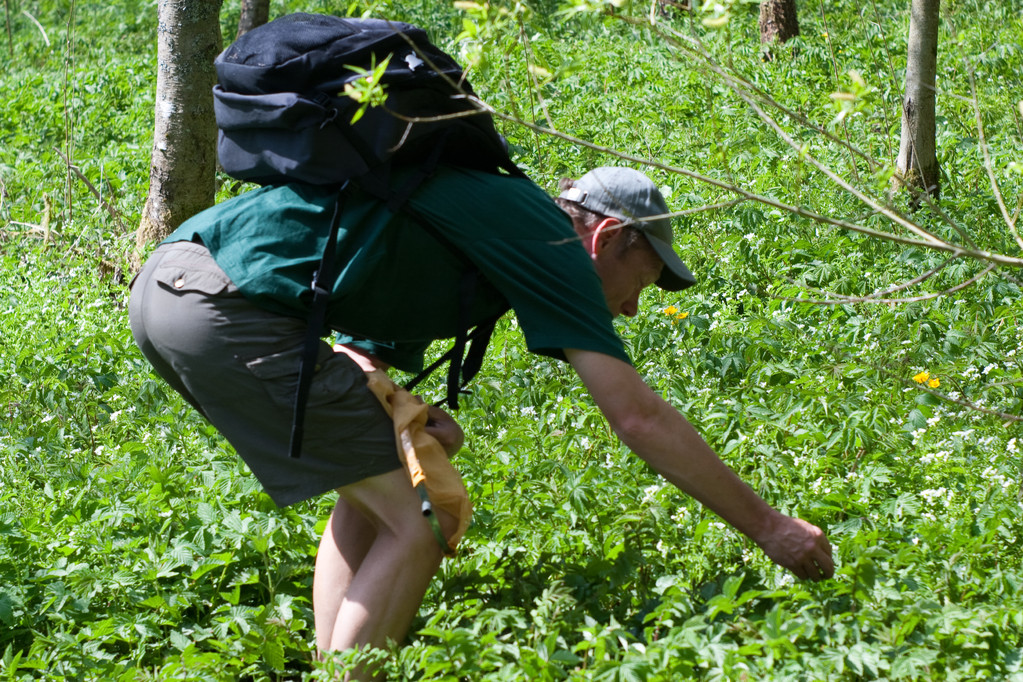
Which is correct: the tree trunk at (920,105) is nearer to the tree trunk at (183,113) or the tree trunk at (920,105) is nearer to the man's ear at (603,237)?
the man's ear at (603,237)

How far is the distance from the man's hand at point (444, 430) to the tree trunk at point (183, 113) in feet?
12.2

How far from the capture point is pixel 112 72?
1073cm

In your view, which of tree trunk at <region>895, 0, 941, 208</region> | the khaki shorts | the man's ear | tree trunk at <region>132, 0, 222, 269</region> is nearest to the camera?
the khaki shorts

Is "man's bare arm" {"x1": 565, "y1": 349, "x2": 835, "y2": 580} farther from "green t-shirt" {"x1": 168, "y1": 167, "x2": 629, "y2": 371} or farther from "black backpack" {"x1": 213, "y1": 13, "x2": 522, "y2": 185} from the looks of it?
"black backpack" {"x1": 213, "y1": 13, "x2": 522, "y2": 185}

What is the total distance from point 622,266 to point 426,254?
56 centimetres

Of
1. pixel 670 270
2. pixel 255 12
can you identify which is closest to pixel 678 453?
pixel 670 270

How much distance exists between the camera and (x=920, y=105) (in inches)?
231

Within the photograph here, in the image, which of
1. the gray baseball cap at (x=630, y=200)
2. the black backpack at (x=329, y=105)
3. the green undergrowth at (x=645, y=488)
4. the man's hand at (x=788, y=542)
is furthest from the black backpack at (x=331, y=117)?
the man's hand at (x=788, y=542)

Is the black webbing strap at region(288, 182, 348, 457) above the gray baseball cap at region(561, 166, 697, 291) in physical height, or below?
below

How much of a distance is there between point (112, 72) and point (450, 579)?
9149 mm

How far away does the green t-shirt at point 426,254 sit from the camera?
2.42m

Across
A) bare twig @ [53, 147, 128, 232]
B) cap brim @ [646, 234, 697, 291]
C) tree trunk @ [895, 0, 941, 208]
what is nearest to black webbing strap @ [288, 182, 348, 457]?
cap brim @ [646, 234, 697, 291]

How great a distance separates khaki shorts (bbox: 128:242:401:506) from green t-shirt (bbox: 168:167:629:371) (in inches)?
2.4

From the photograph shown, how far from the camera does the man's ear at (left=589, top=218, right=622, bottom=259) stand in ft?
9.01
